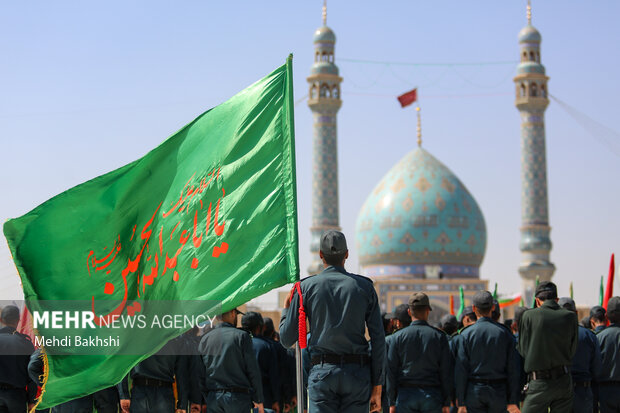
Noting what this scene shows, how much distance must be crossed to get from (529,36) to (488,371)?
31828 mm

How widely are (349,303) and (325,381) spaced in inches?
16.2

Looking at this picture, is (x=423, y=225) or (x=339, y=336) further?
(x=423, y=225)

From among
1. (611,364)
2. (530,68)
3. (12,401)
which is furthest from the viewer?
(530,68)

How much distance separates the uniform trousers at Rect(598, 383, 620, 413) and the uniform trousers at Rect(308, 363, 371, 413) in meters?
3.20

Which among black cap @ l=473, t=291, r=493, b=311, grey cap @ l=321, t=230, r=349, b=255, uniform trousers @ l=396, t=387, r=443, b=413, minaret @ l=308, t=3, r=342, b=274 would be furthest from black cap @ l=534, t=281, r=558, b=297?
minaret @ l=308, t=3, r=342, b=274

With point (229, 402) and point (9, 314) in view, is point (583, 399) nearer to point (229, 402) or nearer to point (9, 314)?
point (229, 402)

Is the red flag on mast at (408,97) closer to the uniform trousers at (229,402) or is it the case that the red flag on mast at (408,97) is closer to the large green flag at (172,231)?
the uniform trousers at (229,402)

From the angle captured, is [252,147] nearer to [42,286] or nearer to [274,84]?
[274,84]

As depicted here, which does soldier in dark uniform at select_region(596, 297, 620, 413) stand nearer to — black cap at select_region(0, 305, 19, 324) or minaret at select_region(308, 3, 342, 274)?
black cap at select_region(0, 305, 19, 324)

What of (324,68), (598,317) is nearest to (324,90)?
(324,68)

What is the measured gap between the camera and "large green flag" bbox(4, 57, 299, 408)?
5.45 m

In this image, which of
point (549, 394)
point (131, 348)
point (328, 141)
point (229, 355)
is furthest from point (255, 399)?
point (328, 141)

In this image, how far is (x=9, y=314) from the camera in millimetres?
7199

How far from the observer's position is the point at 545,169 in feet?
117
